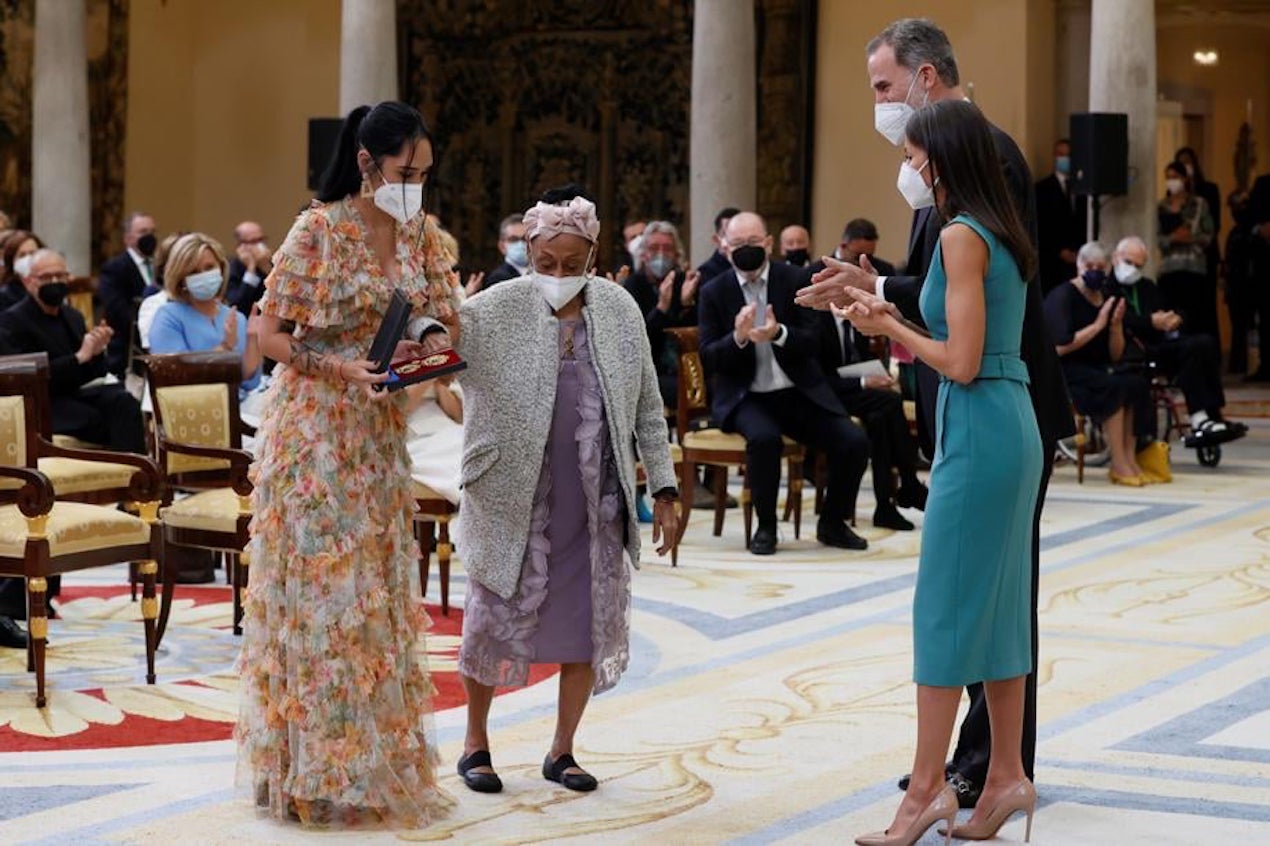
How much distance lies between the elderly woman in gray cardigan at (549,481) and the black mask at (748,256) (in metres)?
4.43

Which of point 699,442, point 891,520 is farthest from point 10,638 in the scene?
point 891,520

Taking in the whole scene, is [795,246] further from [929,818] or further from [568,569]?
[929,818]

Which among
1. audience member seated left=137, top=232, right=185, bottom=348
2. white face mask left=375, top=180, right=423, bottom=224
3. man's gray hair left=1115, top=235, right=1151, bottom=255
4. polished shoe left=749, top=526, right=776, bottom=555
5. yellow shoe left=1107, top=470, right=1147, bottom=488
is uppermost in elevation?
man's gray hair left=1115, top=235, right=1151, bottom=255

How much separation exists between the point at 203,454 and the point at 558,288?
2.75 m

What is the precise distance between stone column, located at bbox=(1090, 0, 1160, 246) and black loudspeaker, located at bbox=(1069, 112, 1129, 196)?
0.39 m

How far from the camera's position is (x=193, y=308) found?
934 cm

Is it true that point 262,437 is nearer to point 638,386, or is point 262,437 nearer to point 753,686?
point 638,386

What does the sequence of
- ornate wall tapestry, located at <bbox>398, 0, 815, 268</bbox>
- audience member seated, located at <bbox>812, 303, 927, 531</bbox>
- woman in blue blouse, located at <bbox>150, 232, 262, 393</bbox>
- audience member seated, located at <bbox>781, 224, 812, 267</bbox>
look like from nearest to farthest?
woman in blue blouse, located at <bbox>150, 232, 262, 393</bbox> → audience member seated, located at <bbox>812, 303, 927, 531</bbox> → audience member seated, located at <bbox>781, 224, 812, 267</bbox> → ornate wall tapestry, located at <bbox>398, 0, 815, 268</bbox>

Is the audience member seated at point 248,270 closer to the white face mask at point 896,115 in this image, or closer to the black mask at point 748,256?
the black mask at point 748,256

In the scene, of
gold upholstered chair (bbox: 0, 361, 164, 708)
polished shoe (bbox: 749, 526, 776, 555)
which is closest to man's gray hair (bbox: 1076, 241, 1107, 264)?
polished shoe (bbox: 749, 526, 776, 555)

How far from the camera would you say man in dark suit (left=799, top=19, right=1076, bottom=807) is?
5086 mm

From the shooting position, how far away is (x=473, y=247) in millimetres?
19438

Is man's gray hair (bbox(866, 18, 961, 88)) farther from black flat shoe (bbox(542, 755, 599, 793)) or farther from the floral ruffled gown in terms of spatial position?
black flat shoe (bbox(542, 755, 599, 793))

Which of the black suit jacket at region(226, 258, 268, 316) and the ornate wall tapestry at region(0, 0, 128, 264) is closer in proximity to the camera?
the black suit jacket at region(226, 258, 268, 316)
